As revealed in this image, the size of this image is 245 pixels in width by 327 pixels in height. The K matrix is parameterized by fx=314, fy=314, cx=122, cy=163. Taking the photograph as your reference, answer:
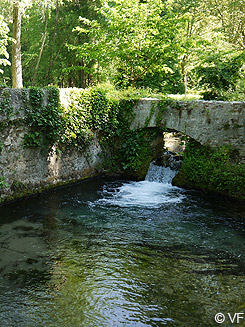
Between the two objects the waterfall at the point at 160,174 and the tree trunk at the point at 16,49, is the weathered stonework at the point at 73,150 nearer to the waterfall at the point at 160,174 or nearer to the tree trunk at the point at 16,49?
the waterfall at the point at 160,174

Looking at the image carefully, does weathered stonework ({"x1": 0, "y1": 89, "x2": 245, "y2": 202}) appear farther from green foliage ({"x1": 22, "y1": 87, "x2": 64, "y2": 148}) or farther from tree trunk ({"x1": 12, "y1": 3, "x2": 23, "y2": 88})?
tree trunk ({"x1": 12, "y1": 3, "x2": 23, "y2": 88})

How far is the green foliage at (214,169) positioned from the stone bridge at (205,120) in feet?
Answer: 0.98

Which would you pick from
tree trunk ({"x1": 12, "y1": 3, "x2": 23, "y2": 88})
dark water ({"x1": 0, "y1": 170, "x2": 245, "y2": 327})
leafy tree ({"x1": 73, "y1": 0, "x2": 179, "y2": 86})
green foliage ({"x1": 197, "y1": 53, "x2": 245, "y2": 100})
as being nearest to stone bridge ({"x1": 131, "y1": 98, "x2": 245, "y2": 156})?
green foliage ({"x1": 197, "y1": 53, "x2": 245, "y2": 100})

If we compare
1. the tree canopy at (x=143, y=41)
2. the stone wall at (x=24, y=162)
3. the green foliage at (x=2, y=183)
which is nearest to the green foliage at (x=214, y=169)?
the tree canopy at (x=143, y=41)

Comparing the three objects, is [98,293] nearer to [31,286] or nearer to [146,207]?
[31,286]

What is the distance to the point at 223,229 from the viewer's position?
6875 millimetres

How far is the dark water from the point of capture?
4.04m

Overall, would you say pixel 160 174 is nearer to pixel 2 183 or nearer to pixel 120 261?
pixel 2 183

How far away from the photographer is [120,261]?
5.39 m

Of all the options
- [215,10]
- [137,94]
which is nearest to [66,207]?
[137,94]

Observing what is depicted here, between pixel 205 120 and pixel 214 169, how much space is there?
1549 millimetres

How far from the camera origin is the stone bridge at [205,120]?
9250 mm

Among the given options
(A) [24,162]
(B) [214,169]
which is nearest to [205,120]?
(B) [214,169]

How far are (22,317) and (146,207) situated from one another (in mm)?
4778
